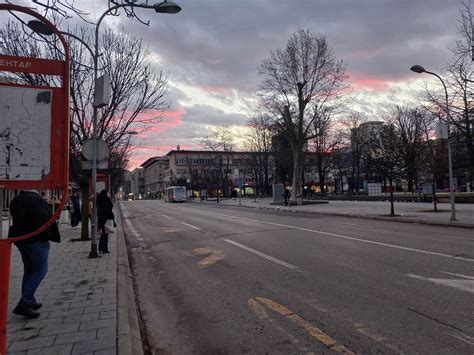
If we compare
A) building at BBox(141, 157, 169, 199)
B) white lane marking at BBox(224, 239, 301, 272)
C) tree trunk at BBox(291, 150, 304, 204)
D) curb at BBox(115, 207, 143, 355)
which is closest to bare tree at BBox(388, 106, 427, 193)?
tree trunk at BBox(291, 150, 304, 204)

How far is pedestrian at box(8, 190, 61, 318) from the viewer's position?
505 cm

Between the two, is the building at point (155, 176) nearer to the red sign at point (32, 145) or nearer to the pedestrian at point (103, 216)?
the pedestrian at point (103, 216)

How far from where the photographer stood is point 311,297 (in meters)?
6.24

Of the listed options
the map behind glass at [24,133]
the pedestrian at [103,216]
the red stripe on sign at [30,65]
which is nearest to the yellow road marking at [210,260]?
the pedestrian at [103,216]

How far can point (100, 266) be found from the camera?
9109mm

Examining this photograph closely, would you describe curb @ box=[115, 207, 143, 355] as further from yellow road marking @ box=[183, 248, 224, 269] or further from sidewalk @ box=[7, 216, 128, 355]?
yellow road marking @ box=[183, 248, 224, 269]

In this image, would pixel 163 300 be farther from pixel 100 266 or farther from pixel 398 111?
pixel 398 111

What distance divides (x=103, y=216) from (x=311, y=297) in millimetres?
7126

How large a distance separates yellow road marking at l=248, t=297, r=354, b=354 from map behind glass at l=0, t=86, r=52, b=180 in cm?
337

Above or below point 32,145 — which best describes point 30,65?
above

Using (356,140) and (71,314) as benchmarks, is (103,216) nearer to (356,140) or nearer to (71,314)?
(71,314)

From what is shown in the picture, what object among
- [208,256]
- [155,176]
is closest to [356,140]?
[208,256]

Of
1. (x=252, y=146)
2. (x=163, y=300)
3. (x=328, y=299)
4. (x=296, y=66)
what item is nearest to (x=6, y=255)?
(x=163, y=300)

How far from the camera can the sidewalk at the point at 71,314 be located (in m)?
4.32
